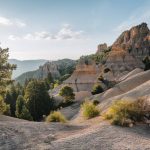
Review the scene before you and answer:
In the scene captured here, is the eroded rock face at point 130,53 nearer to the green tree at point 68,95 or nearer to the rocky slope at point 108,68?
the rocky slope at point 108,68

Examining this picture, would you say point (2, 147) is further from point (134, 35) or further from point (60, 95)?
point (134, 35)

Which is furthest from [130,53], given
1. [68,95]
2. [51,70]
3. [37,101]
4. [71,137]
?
[71,137]

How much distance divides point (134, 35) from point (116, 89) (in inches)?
2310

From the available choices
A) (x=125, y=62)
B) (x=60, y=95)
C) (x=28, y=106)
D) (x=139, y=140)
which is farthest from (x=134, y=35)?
(x=139, y=140)

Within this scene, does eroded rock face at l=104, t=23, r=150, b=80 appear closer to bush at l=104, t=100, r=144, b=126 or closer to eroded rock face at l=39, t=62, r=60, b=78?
eroded rock face at l=39, t=62, r=60, b=78

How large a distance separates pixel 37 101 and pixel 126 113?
4849cm

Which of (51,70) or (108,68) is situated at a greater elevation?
(51,70)

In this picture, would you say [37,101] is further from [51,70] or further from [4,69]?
[51,70]

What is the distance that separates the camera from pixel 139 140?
16375mm

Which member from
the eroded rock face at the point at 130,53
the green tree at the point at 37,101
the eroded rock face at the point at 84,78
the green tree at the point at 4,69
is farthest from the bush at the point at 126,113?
the eroded rock face at the point at 84,78

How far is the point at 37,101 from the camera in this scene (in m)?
66.9

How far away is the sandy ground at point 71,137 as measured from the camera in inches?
604

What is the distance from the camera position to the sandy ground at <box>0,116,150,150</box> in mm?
15330

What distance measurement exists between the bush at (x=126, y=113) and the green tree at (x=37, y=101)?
46991 millimetres
